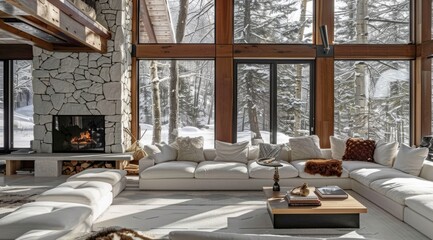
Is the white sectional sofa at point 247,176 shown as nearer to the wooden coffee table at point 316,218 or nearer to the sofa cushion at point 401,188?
the sofa cushion at point 401,188

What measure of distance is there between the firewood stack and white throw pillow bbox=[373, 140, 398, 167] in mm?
5110

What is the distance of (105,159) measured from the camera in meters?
7.54

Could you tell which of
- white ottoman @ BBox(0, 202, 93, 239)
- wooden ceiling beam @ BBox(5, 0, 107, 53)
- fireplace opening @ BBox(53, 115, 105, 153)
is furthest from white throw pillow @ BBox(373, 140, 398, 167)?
wooden ceiling beam @ BBox(5, 0, 107, 53)

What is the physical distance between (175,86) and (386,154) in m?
4.58

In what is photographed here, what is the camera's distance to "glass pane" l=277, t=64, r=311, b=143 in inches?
343

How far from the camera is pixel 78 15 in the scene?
19.4ft

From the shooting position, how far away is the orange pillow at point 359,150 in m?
7.17

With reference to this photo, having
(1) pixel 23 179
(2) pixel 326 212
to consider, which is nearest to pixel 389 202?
(2) pixel 326 212

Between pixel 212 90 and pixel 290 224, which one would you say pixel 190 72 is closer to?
pixel 212 90

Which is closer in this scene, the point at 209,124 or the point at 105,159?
the point at 105,159

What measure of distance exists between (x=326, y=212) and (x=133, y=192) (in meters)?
3.23

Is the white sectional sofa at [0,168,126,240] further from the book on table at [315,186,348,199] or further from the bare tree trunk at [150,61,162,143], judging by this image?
the bare tree trunk at [150,61,162,143]

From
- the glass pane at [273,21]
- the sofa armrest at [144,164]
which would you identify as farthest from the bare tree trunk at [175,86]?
the sofa armrest at [144,164]

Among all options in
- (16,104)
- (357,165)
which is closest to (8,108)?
(16,104)
